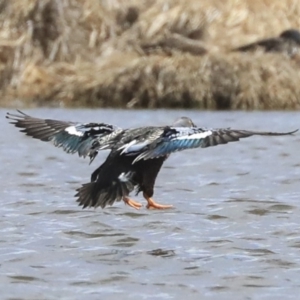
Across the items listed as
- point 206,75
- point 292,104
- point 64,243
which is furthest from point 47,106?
point 64,243

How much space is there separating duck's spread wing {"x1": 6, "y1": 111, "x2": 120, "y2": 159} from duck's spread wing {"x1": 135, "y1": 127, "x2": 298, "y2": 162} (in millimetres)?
411

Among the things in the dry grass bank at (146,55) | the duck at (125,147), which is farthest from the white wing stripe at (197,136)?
the dry grass bank at (146,55)

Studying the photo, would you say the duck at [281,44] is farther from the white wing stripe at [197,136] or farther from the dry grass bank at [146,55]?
the white wing stripe at [197,136]

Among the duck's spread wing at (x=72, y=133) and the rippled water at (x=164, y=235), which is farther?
the duck's spread wing at (x=72, y=133)

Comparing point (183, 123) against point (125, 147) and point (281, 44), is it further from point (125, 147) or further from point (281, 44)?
point (281, 44)

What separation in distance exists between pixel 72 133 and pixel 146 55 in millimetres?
14514

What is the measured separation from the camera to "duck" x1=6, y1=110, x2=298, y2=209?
7039 mm

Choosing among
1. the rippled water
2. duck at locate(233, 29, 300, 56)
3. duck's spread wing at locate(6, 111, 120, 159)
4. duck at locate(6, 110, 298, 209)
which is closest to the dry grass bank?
duck at locate(233, 29, 300, 56)

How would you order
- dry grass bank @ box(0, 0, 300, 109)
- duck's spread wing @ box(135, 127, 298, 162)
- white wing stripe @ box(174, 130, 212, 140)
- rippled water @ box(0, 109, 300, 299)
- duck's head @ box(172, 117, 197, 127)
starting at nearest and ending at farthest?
1. rippled water @ box(0, 109, 300, 299)
2. duck's spread wing @ box(135, 127, 298, 162)
3. white wing stripe @ box(174, 130, 212, 140)
4. duck's head @ box(172, 117, 197, 127)
5. dry grass bank @ box(0, 0, 300, 109)

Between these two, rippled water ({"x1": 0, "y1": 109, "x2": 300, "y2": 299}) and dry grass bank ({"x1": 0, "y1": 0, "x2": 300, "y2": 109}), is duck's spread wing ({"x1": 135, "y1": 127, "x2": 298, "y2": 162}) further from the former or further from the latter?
dry grass bank ({"x1": 0, "y1": 0, "x2": 300, "y2": 109})

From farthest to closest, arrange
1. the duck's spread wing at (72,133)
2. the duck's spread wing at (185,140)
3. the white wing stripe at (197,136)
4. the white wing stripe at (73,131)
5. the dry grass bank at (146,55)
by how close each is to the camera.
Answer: the dry grass bank at (146,55) → the white wing stripe at (73,131) → the duck's spread wing at (72,133) → the white wing stripe at (197,136) → the duck's spread wing at (185,140)

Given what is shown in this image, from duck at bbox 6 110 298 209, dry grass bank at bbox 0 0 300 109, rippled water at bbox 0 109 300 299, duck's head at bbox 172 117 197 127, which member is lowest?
rippled water at bbox 0 109 300 299

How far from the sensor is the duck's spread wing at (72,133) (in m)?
7.60

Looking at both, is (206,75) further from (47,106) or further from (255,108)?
(47,106)
